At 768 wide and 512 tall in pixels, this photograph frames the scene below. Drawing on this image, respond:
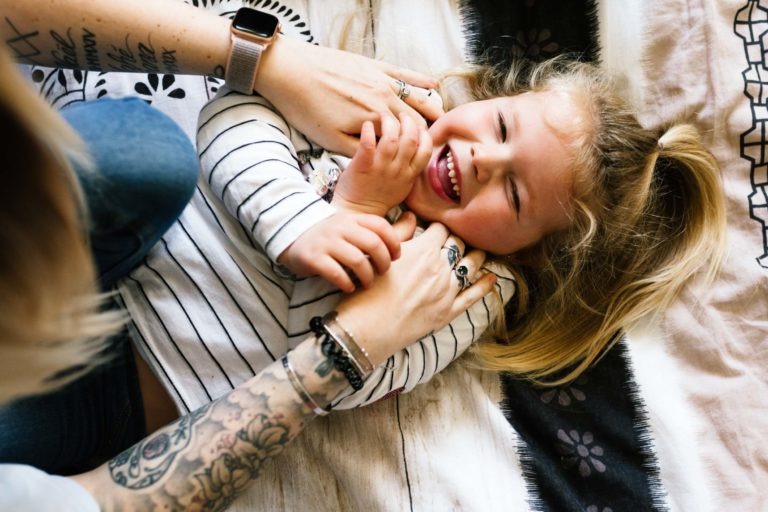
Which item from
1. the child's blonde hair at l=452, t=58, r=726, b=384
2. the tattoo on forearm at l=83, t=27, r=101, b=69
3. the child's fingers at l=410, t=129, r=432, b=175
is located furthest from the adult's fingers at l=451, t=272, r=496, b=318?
the tattoo on forearm at l=83, t=27, r=101, b=69

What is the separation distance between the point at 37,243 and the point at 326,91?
0.58 metres

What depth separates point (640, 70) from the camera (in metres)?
1.14

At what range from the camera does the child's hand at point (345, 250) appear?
0.86 m

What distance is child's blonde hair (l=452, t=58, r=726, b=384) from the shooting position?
1.06 meters

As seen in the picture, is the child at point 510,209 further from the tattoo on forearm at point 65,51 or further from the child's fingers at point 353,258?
the tattoo on forearm at point 65,51

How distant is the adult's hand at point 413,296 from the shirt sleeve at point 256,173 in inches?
5.6

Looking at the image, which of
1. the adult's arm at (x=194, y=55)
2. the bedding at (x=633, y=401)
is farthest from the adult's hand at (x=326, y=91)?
the bedding at (x=633, y=401)

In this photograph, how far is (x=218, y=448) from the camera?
778 millimetres

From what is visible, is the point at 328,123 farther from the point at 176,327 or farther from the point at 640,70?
the point at 640,70

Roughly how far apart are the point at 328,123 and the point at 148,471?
59 cm

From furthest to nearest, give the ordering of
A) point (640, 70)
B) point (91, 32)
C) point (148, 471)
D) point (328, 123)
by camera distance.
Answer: point (640, 70) < point (328, 123) < point (91, 32) < point (148, 471)

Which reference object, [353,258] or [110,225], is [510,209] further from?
[110,225]

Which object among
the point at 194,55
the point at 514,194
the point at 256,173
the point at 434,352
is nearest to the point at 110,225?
the point at 256,173

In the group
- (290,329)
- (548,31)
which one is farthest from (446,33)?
(290,329)
